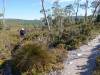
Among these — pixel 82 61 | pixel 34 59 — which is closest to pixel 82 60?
pixel 82 61

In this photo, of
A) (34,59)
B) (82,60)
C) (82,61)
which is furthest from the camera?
(82,60)

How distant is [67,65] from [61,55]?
90 cm

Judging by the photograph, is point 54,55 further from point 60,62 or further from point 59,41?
point 59,41

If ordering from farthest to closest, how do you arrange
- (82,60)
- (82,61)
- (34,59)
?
(82,60) → (82,61) → (34,59)

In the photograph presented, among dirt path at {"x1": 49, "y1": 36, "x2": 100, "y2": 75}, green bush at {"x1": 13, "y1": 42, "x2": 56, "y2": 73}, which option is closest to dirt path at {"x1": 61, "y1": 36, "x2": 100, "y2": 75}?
dirt path at {"x1": 49, "y1": 36, "x2": 100, "y2": 75}

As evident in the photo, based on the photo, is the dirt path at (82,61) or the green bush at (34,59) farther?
the green bush at (34,59)

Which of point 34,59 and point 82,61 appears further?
point 82,61

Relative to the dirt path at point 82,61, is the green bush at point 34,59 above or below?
above

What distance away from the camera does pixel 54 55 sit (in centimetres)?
1202

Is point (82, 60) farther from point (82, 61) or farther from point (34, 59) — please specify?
point (34, 59)

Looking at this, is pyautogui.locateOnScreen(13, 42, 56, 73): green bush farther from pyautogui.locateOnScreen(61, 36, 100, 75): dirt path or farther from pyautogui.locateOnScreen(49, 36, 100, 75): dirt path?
pyautogui.locateOnScreen(61, 36, 100, 75): dirt path

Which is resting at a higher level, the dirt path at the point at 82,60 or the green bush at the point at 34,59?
the green bush at the point at 34,59

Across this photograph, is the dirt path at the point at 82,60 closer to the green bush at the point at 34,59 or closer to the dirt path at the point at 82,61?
the dirt path at the point at 82,61

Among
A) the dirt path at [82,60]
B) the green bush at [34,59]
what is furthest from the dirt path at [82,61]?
the green bush at [34,59]
